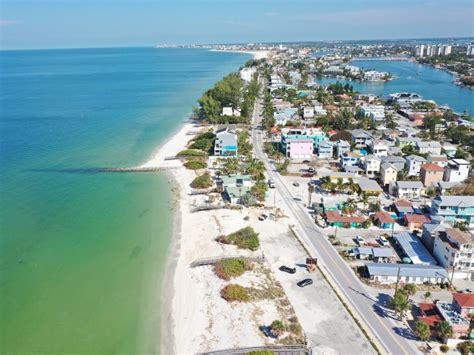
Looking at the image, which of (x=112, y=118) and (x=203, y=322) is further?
(x=112, y=118)

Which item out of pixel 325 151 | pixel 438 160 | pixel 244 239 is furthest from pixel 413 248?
pixel 325 151

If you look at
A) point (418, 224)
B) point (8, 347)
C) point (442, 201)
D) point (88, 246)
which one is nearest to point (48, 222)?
point (88, 246)

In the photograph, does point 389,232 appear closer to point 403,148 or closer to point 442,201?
point 442,201

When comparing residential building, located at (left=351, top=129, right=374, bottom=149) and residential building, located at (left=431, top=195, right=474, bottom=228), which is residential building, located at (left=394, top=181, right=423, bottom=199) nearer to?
residential building, located at (left=431, top=195, right=474, bottom=228)

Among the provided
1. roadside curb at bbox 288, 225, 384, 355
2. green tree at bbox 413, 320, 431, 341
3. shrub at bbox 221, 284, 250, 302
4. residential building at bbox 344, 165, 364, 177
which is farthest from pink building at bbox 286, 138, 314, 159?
green tree at bbox 413, 320, 431, 341

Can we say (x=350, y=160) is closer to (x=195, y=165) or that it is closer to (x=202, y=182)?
(x=202, y=182)

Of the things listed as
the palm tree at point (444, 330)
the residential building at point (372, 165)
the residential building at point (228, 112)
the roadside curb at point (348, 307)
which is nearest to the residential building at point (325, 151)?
the residential building at point (372, 165)
